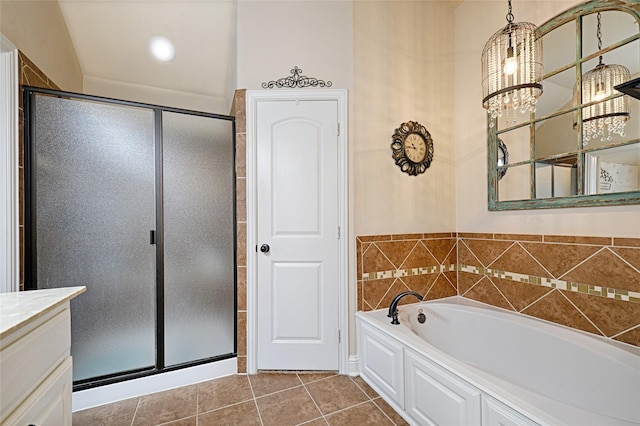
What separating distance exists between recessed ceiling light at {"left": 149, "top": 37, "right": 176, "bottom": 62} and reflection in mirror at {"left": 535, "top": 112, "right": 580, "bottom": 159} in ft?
10.2

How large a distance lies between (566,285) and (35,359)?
2.58 m

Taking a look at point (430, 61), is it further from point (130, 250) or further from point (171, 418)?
point (171, 418)

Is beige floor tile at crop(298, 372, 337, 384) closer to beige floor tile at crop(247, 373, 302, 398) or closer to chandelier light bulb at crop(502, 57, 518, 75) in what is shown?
beige floor tile at crop(247, 373, 302, 398)

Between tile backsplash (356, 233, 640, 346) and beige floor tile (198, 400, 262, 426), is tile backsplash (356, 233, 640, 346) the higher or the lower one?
the higher one

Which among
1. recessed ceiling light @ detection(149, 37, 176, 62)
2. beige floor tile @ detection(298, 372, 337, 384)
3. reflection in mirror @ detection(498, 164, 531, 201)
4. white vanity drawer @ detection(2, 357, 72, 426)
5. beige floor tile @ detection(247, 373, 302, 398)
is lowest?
beige floor tile @ detection(298, 372, 337, 384)

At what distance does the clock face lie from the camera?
2.29 meters

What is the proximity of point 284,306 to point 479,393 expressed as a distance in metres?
1.30

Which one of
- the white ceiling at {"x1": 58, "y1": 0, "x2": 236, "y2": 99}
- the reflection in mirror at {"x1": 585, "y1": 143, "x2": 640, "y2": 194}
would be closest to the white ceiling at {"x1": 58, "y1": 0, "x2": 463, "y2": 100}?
the white ceiling at {"x1": 58, "y1": 0, "x2": 236, "y2": 99}

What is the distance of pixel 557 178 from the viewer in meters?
1.81

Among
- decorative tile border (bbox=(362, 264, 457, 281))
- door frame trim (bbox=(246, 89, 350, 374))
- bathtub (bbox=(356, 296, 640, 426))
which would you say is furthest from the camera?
decorative tile border (bbox=(362, 264, 457, 281))

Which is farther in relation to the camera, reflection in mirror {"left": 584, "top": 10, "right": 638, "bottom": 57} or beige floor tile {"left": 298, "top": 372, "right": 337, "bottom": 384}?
beige floor tile {"left": 298, "top": 372, "right": 337, "bottom": 384}

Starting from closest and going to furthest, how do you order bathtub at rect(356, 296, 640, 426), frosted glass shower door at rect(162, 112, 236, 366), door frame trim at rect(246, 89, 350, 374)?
1. bathtub at rect(356, 296, 640, 426)
2. frosted glass shower door at rect(162, 112, 236, 366)
3. door frame trim at rect(246, 89, 350, 374)

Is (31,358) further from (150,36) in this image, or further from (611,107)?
(611,107)

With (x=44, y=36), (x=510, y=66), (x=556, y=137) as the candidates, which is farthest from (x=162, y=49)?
(x=556, y=137)
